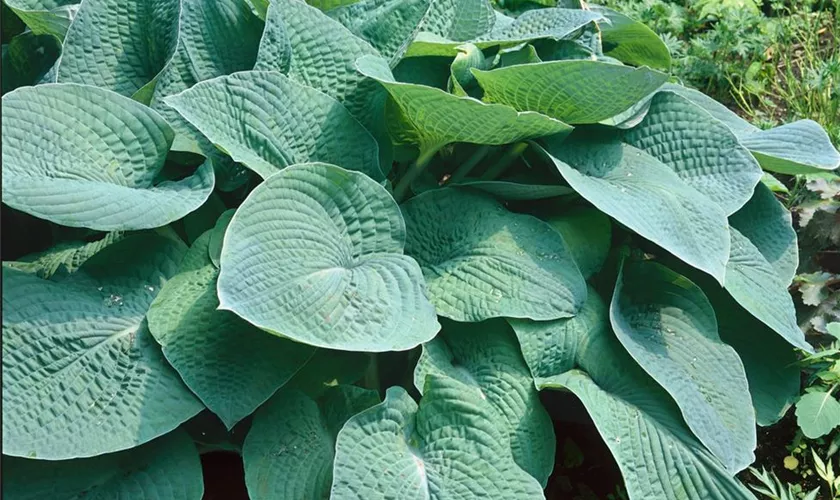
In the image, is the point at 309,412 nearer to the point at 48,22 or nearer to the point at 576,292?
the point at 576,292

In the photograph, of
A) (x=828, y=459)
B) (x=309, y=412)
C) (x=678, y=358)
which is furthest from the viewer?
(x=828, y=459)

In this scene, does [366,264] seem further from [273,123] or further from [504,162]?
[504,162]

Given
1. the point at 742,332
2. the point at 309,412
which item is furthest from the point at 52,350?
the point at 742,332

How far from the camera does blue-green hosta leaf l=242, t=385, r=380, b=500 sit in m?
1.46

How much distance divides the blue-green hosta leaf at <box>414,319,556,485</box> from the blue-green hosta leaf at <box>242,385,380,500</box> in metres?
0.16

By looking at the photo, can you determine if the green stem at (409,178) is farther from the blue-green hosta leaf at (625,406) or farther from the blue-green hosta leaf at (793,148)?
the blue-green hosta leaf at (793,148)

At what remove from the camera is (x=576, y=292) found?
5.28ft

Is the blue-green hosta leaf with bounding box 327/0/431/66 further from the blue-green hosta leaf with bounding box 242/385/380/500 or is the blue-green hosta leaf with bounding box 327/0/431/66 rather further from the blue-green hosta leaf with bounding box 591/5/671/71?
the blue-green hosta leaf with bounding box 242/385/380/500

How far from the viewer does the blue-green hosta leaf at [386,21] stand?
73.3 inches

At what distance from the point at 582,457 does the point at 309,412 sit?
68cm

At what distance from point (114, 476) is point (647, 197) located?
1.13 metres

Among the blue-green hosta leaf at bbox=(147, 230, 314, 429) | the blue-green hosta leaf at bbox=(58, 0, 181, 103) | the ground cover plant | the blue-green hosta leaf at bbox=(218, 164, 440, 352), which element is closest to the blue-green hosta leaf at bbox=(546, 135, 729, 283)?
the ground cover plant

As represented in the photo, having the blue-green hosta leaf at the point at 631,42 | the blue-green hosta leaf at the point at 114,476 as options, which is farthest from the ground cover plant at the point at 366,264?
the blue-green hosta leaf at the point at 631,42

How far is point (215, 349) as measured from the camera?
58.4 inches
